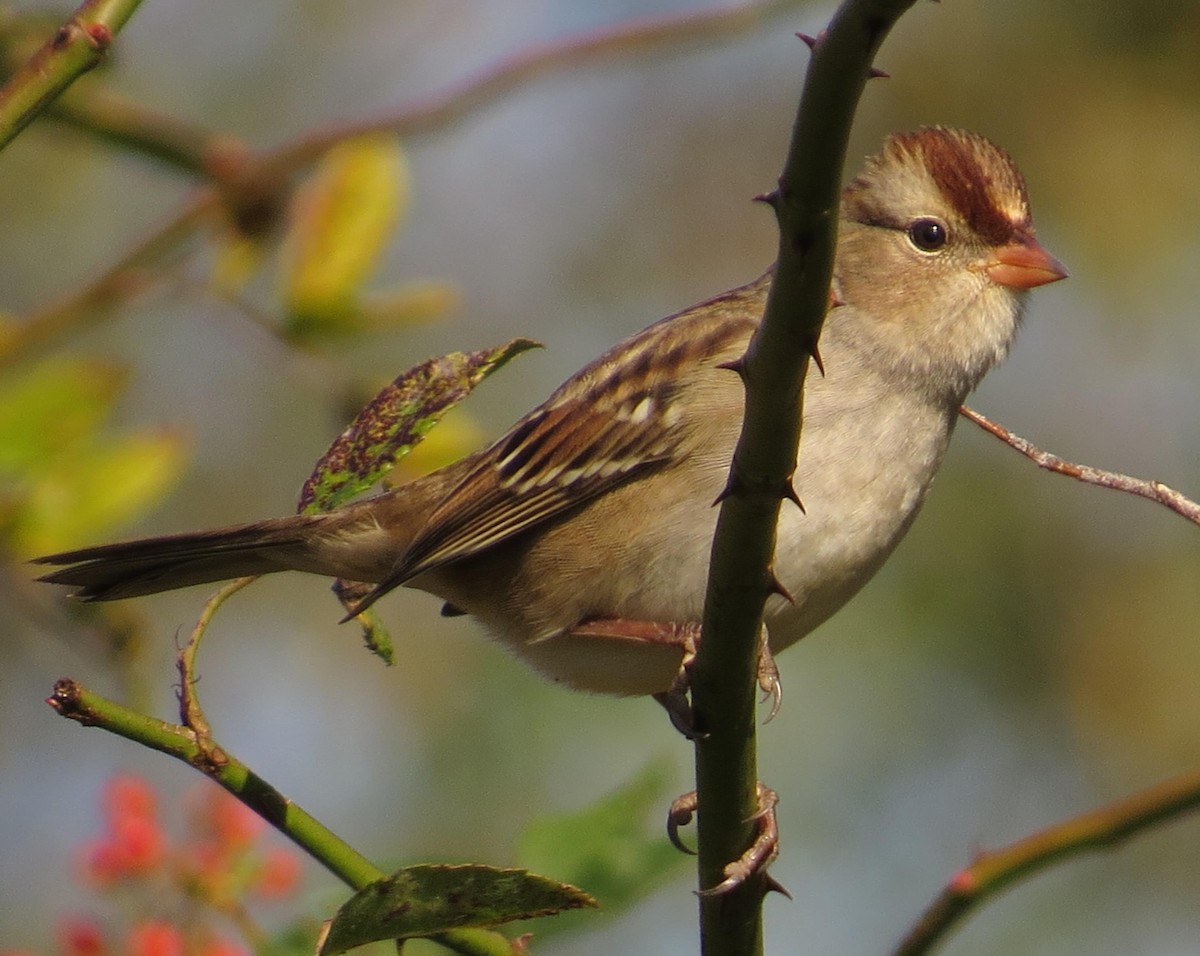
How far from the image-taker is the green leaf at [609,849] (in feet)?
6.68

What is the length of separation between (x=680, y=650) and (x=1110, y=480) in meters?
1.04

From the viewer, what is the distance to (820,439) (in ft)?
9.49

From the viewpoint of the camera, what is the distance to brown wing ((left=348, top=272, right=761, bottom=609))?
3148 mm

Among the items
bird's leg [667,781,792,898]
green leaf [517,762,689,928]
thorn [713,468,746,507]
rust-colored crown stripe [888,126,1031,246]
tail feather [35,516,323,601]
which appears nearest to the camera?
thorn [713,468,746,507]

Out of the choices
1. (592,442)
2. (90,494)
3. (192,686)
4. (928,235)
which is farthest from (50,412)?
(928,235)

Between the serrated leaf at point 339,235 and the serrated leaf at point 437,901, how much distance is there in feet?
4.68

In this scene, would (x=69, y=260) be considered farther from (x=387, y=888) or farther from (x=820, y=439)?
(x=387, y=888)

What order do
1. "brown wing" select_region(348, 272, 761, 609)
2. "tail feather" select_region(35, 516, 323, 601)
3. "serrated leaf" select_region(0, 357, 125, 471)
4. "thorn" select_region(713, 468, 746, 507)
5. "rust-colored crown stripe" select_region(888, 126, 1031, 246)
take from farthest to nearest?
"rust-colored crown stripe" select_region(888, 126, 1031, 246) < "brown wing" select_region(348, 272, 761, 609) < "tail feather" select_region(35, 516, 323, 601) < "serrated leaf" select_region(0, 357, 125, 471) < "thorn" select_region(713, 468, 746, 507)

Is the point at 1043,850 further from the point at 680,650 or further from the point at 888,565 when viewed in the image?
the point at 888,565

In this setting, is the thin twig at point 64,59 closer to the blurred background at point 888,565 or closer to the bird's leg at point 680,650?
the bird's leg at point 680,650

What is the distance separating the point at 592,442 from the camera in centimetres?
324

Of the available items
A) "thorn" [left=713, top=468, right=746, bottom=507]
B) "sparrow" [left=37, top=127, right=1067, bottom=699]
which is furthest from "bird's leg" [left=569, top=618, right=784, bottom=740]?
A: "thorn" [left=713, top=468, right=746, bottom=507]

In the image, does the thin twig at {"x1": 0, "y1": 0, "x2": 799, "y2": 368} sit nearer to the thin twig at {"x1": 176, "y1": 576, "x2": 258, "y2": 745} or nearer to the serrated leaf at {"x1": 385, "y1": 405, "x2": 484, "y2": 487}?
the serrated leaf at {"x1": 385, "y1": 405, "x2": 484, "y2": 487}

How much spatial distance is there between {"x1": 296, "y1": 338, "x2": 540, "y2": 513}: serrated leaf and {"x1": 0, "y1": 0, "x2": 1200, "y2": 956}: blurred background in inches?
123
